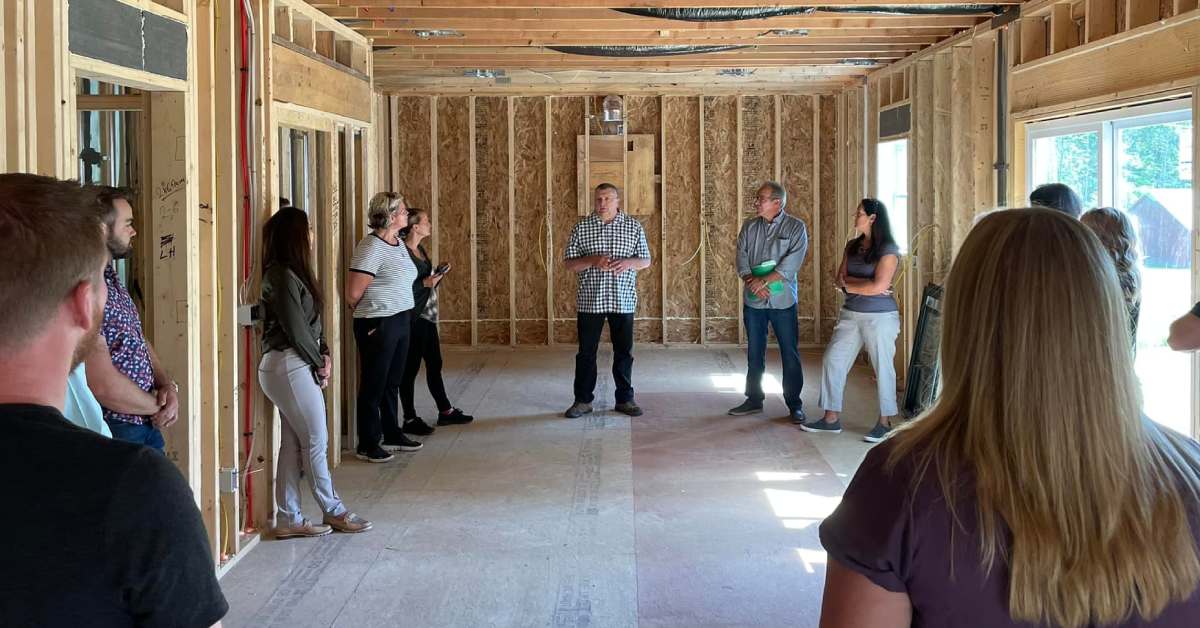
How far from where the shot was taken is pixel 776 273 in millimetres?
7641

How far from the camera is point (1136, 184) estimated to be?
19.1 feet

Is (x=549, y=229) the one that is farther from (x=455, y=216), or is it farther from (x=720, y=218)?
(x=720, y=218)

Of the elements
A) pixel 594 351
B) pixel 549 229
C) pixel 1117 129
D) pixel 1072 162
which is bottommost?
pixel 594 351

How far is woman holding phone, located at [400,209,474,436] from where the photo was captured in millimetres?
7102

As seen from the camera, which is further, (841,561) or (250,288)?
(250,288)

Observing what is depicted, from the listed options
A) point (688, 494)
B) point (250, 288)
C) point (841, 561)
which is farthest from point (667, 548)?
point (841, 561)

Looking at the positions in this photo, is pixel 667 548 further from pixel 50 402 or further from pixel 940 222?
pixel 940 222

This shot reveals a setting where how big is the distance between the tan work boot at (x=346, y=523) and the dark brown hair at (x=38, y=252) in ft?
13.3

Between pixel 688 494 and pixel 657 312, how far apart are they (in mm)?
6041

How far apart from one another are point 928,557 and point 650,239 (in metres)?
10.5

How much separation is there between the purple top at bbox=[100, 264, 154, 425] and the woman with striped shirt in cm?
260

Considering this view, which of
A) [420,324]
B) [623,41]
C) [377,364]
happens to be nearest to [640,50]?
[623,41]

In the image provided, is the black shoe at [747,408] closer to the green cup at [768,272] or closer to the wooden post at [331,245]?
the green cup at [768,272]

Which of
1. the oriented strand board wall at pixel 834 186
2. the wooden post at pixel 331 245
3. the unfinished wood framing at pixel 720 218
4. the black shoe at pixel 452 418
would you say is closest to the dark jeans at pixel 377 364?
the wooden post at pixel 331 245
